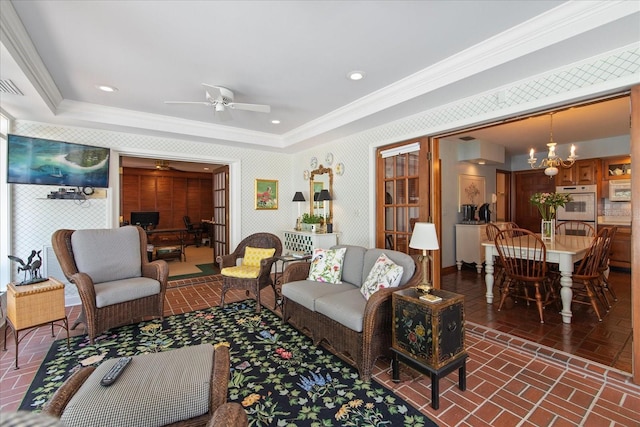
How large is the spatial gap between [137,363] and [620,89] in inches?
153

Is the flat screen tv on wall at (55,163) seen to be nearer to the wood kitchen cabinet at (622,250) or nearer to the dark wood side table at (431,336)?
the dark wood side table at (431,336)

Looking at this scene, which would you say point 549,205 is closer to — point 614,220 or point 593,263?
point 593,263

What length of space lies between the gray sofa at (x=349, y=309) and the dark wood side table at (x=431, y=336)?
13cm

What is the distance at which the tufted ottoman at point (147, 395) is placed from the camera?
1.27 meters

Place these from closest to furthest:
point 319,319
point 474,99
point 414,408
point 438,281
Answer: point 414,408
point 319,319
point 474,99
point 438,281

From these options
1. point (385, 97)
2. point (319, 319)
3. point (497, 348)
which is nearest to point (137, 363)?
point (319, 319)

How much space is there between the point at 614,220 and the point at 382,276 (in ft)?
20.7

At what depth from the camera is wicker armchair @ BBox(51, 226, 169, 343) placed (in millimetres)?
2855

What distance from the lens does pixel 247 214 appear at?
565 centimetres

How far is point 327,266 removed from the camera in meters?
3.22

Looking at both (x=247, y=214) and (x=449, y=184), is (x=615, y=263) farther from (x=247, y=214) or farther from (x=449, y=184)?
(x=247, y=214)

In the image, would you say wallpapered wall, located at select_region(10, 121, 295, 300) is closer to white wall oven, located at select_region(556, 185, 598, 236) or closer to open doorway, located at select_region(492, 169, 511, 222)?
open doorway, located at select_region(492, 169, 511, 222)

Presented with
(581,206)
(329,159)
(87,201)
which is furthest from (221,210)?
(581,206)

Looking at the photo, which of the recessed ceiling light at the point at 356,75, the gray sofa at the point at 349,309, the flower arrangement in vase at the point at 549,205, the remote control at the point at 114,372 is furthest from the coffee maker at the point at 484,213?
the remote control at the point at 114,372
